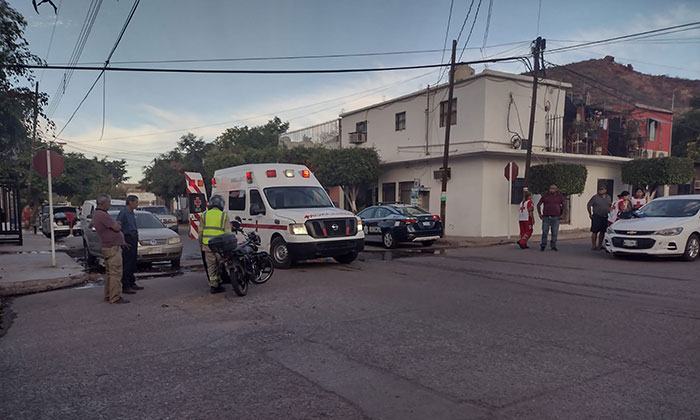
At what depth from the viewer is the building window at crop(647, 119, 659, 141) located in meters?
30.1

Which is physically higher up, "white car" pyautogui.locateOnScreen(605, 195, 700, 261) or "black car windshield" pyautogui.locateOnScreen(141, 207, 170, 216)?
"white car" pyautogui.locateOnScreen(605, 195, 700, 261)

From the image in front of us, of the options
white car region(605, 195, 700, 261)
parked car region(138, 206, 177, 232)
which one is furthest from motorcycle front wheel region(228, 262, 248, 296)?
parked car region(138, 206, 177, 232)

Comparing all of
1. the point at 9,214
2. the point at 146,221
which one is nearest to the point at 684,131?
the point at 146,221

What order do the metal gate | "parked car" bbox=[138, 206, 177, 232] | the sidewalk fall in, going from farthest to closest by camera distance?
"parked car" bbox=[138, 206, 177, 232], the metal gate, the sidewalk

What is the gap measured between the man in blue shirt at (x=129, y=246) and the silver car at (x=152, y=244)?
2.65 meters

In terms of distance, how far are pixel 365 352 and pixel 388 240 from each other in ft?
36.1

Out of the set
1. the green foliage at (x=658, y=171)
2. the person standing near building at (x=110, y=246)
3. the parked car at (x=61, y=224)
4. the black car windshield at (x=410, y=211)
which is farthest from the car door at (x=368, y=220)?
the parked car at (x=61, y=224)

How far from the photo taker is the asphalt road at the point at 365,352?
3.71 meters

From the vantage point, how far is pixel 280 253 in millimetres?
10969

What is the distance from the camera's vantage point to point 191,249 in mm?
17344

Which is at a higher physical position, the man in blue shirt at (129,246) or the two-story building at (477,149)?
the two-story building at (477,149)

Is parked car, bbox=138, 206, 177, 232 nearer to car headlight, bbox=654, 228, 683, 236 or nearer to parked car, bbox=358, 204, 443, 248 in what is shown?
parked car, bbox=358, 204, 443, 248

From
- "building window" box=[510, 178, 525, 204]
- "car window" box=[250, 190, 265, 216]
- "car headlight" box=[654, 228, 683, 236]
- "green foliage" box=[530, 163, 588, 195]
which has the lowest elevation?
"car headlight" box=[654, 228, 683, 236]

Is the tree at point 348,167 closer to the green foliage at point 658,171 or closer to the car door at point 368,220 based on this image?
the car door at point 368,220
